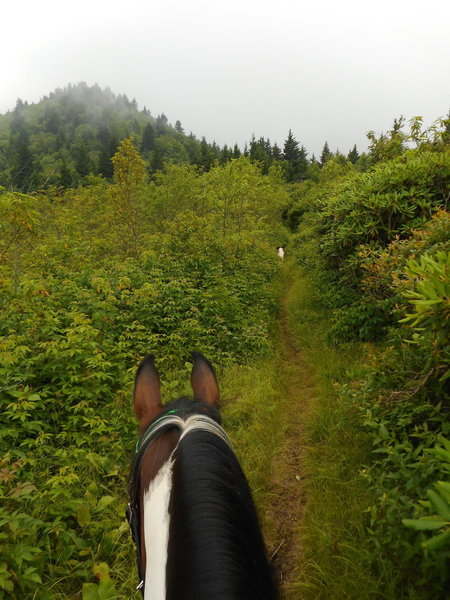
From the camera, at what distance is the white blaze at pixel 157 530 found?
910 mm

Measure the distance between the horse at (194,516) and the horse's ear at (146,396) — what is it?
21 cm

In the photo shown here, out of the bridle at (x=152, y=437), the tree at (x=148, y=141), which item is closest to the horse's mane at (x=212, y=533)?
the bridle at (x=152, y=437)

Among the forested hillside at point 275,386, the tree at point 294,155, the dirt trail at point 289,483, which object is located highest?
the tree at point 294,155

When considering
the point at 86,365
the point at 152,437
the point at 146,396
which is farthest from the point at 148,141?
the point at 152,437

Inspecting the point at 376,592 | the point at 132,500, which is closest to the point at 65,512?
the point at 132,500

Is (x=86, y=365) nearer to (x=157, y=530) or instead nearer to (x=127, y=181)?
(x=157, y=530)

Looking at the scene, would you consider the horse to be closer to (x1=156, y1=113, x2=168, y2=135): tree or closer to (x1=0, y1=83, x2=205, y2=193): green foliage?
(x1=0, y1=83, x2=205, y2=193): green foliage

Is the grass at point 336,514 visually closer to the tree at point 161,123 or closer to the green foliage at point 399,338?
the green foliage at point 399,338

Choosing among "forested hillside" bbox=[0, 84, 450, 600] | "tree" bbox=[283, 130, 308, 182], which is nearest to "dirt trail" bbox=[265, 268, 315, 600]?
"forested hillside" bbox=[0, 84, 450, 600]

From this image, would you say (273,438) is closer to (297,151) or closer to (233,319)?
(233,319)

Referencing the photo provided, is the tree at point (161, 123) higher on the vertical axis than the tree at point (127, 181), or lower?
higher

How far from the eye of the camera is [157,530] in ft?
3.34

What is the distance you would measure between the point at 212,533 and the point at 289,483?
250cm

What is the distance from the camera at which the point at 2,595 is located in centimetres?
166
